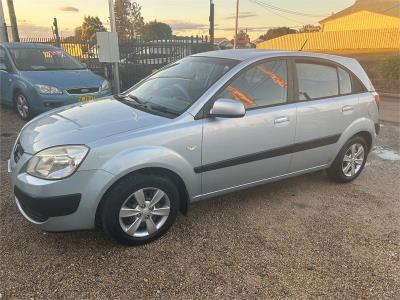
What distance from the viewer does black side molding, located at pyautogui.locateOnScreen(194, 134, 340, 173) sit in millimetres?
3199

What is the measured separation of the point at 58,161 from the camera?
2.65 metres

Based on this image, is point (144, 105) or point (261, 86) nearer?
point (144, 105)

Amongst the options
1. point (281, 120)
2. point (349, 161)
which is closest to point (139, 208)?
point (281, 120)

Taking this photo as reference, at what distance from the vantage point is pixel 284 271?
9.03 feet

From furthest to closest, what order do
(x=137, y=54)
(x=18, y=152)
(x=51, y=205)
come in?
1. (x=137, y=54)
2. (x=18, y=152)
3. (x=51, y=205)

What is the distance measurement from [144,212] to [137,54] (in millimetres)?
8236

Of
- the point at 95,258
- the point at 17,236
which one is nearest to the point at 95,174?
the point at 95,258

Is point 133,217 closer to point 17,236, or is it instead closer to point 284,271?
point 17,236

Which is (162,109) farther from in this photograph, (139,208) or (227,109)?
(139,208)

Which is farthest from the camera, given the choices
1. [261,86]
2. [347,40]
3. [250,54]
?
[347,40]

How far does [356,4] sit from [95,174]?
210 ft

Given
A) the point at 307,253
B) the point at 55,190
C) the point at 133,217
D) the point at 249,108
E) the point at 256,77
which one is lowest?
the point at 307,253

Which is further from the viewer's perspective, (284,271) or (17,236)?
(17,236)

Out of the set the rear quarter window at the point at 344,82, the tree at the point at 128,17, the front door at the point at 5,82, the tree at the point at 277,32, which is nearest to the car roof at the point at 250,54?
the rear quarter window at the point at 344,82
